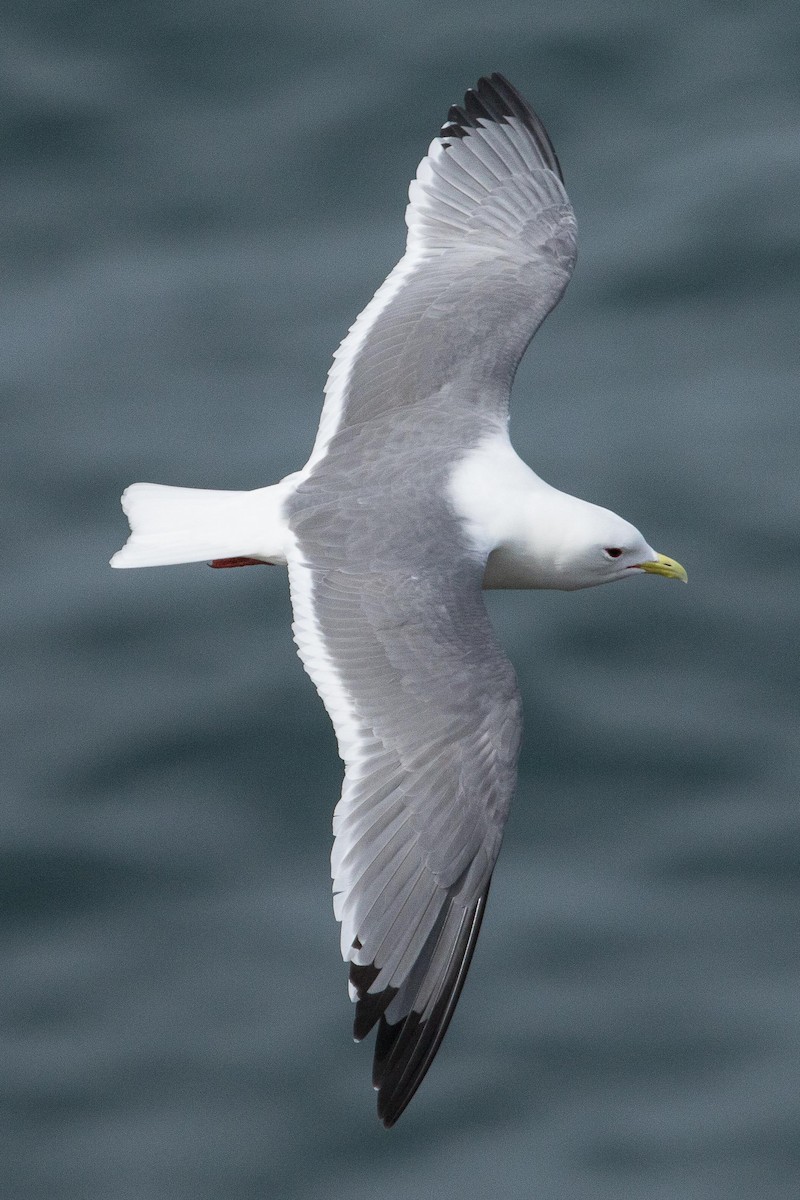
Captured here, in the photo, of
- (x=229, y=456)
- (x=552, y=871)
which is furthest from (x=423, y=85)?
(x=552, y=871)

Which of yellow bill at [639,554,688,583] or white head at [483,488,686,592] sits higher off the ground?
white head at [483,488,686,592]

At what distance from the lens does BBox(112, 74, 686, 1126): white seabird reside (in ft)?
23.3

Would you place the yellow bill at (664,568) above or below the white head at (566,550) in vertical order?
below

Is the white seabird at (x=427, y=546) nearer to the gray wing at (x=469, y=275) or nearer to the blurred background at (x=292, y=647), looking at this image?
the gray wing at (x=469, y=275)

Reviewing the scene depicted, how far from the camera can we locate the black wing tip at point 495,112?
9539 millimetres

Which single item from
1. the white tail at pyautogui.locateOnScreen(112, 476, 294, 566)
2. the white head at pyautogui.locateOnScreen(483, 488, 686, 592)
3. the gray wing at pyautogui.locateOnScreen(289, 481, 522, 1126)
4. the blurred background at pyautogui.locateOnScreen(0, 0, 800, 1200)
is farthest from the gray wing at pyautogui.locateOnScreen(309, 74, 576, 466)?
the blurred background at pyautogui.locateOnScreen(0, 0, 800, 1200)

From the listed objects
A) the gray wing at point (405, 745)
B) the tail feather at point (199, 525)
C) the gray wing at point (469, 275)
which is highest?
the gray wing at point (469, 275)

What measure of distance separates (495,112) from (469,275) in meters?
1.00

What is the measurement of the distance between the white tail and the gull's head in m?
0.95

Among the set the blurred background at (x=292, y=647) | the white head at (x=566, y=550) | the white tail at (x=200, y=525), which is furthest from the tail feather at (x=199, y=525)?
the blurred background at (x=292, y=647)

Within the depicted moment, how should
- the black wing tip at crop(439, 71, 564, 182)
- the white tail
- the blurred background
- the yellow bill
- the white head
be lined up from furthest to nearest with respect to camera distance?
the black wing tip at crop(439, 71, 564, 182) < the blurred background < the yellow bill < the white head < the white tail

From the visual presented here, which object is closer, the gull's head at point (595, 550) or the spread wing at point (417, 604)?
the spread wing at point (417, 604)

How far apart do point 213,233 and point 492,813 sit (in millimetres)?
5032

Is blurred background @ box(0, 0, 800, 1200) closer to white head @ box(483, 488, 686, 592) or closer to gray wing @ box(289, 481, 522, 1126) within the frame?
white head @ box(483, 488, 686, 592)
